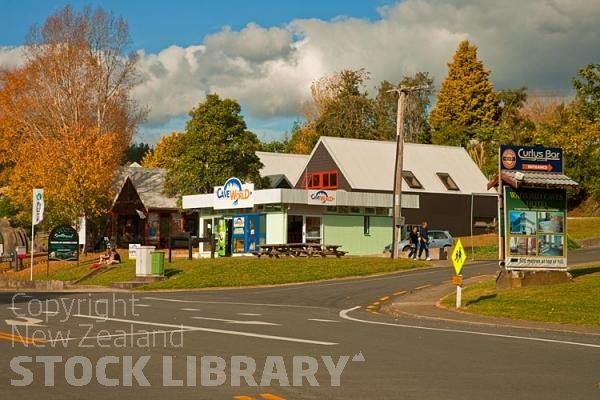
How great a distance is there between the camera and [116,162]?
62438 millimetres

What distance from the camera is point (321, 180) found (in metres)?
60.5

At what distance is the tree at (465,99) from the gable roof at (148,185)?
29643 millimetres

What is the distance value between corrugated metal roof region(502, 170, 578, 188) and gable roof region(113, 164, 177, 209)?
1653 inches

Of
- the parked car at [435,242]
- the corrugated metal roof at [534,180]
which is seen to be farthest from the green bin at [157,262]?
the corrugated metal roof at [534,180]

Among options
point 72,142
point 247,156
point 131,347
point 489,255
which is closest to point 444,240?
point 489,255

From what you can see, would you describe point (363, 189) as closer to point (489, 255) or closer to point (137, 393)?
point (489, 255)

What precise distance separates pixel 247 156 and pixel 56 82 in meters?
13.9

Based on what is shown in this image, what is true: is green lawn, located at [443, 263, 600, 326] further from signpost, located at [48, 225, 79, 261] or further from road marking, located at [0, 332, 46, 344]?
signpost, located at [48, 225, 79, 261]

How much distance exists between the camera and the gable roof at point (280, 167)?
66.5m

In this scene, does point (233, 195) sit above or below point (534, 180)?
above

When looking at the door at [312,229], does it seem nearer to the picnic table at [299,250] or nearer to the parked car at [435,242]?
the parked car at [435,242]

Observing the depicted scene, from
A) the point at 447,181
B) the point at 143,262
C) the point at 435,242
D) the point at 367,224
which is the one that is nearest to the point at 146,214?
the point at 367,224

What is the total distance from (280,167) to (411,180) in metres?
12.5

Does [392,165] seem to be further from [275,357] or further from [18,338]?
[275,357]
